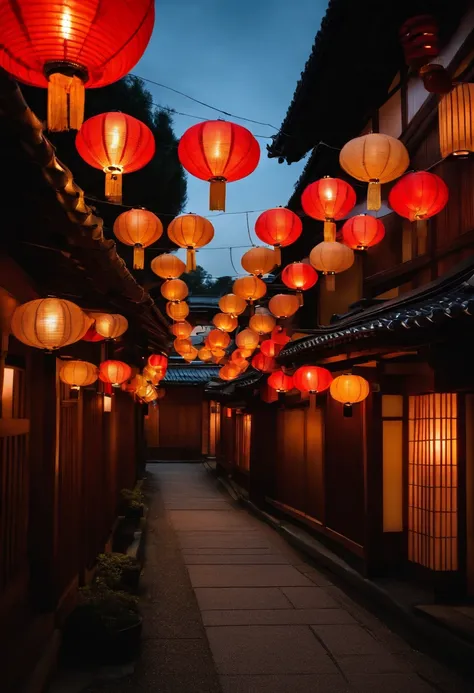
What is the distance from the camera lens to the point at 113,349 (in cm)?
1562

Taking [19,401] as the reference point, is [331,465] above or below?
below

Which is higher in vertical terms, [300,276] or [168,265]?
[168,265]

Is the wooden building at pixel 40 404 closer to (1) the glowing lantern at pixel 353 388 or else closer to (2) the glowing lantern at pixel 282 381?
(1) the glowing lantern at pixel 353 388

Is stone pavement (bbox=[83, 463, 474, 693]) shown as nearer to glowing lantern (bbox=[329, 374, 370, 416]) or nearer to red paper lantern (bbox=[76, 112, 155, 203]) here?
glowing lantern (bbox=[329, 374, 370, 416])

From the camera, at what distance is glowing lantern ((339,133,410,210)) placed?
9133mm

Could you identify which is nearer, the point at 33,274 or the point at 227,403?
the point at 33,274

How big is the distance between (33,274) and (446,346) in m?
5.67

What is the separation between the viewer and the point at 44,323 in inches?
278

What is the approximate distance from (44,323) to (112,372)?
6.70 m

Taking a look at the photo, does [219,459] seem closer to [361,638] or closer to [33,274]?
[361,638]

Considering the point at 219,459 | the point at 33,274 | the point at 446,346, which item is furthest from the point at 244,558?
the point at 219,459

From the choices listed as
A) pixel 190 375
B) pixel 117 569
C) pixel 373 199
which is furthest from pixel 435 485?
pixel 190 375

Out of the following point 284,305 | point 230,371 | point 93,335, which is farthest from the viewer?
point 230,371

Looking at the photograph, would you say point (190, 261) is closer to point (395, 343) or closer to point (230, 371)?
point (395, 343)
